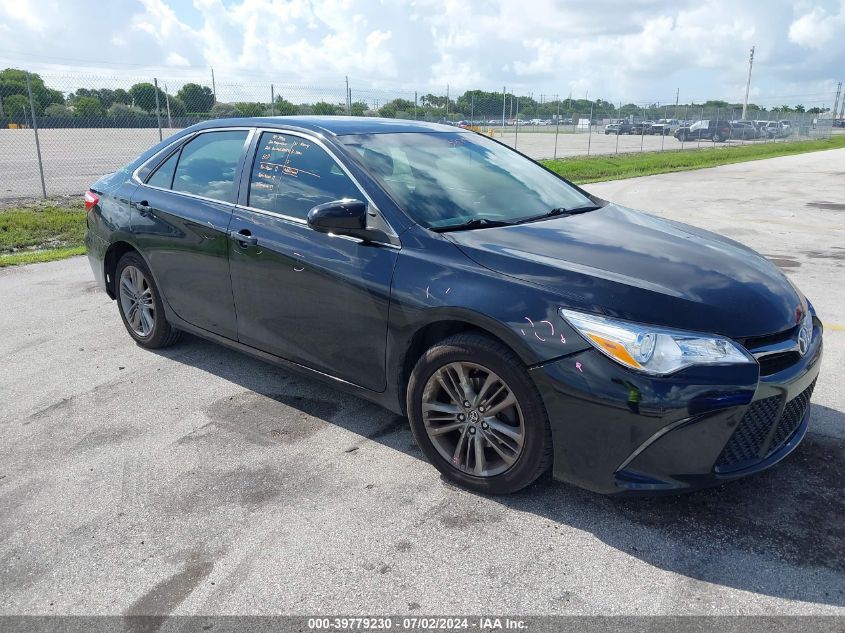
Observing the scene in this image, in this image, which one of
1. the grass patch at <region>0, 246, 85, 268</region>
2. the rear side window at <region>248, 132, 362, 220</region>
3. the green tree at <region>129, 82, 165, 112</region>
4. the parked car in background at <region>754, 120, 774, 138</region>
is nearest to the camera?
the rear side window at <region>248, 132, 362, 220</region>

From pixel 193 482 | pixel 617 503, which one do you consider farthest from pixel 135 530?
pixel 617 503

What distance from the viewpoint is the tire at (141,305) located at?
16.3ft

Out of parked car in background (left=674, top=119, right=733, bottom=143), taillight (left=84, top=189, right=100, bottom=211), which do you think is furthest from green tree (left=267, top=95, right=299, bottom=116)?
parked car in background (left=674, top=119, right=733, bottom=143)

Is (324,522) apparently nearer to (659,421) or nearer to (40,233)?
(659,421)

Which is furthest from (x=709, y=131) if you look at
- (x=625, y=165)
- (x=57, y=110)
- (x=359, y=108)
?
(x=57, y=110)

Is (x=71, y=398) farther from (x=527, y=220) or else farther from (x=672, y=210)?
(x=672, y=210)

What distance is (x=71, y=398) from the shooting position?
172 inches

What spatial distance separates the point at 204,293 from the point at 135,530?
5.78 feet

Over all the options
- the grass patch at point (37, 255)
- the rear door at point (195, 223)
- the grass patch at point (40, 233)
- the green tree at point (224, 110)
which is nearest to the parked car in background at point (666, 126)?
the green tree at point (224, 110)

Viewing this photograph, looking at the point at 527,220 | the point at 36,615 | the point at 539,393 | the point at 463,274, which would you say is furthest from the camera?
the point at 527,220

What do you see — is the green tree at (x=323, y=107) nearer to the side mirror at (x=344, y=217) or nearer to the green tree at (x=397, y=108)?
the green tree at (x=397, y=108)

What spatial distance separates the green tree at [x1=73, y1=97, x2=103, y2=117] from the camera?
1681 cm

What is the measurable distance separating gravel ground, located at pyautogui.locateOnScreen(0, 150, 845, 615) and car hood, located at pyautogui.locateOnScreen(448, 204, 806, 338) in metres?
0.86

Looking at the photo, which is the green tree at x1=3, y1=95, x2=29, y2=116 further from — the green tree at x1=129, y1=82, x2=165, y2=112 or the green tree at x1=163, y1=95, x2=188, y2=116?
the green tree at x1=163, y1=95, x2=188, y2=116
